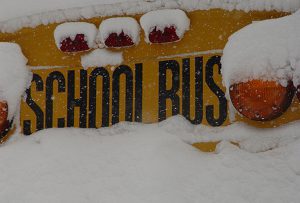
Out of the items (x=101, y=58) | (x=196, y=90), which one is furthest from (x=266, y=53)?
(x=101, y=58)

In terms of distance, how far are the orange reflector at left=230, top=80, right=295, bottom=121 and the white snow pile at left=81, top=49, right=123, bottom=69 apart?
53 centimetres

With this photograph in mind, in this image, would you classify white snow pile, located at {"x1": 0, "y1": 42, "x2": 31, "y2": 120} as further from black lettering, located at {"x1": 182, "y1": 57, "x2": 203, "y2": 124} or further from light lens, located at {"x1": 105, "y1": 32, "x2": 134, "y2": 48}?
black lettering, located at {"x1": 182, "y1": 57, "x2": 203, "y2": 124}

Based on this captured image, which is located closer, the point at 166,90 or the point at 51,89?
the point at 166,90

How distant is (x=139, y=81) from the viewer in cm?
220

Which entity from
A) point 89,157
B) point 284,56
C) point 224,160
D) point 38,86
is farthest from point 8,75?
point 284,56

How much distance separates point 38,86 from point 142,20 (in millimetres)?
541

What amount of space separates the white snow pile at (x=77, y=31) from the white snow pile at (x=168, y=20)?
240 millimetres

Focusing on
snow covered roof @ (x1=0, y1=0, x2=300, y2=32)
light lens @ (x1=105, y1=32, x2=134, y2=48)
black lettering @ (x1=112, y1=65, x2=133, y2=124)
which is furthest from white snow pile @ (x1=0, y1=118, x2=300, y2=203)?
snow covered roof @ (x1=0, y1=0, x2=300, y2=32)

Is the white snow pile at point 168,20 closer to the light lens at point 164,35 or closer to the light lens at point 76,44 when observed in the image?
the light lens at point 164,35

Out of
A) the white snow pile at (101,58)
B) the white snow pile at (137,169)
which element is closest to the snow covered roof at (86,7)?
the white snow pile at (101,58)

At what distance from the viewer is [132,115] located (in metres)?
2.21

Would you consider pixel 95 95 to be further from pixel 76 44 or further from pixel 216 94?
pixel 216 94

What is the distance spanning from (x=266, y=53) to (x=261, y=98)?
0.16 m

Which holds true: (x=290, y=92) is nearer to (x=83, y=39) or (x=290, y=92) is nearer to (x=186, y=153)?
(x=186, y=153)
